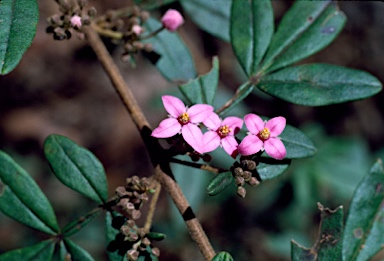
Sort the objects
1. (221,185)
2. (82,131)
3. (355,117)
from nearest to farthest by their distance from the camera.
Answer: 1. (221,185)
2. (355,117)
3. (82,131)

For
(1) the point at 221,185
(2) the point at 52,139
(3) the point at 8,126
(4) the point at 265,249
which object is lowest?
(4) the point at 265,249

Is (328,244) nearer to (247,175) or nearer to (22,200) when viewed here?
(247,175)

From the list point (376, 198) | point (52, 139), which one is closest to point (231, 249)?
point (376, 198)

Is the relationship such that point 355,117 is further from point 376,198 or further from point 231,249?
point 376,198

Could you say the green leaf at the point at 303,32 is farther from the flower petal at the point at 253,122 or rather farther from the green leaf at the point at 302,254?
the green leaf at the point at 302,254

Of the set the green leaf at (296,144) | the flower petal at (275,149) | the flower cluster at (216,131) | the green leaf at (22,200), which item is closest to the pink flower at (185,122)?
the flower cluster at (216,131)

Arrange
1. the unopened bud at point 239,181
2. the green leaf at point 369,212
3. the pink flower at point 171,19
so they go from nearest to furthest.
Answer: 1. the unopened bud at point 239,181
2. the green leaf at point 369,212
3. the pink flower at point 171,19
